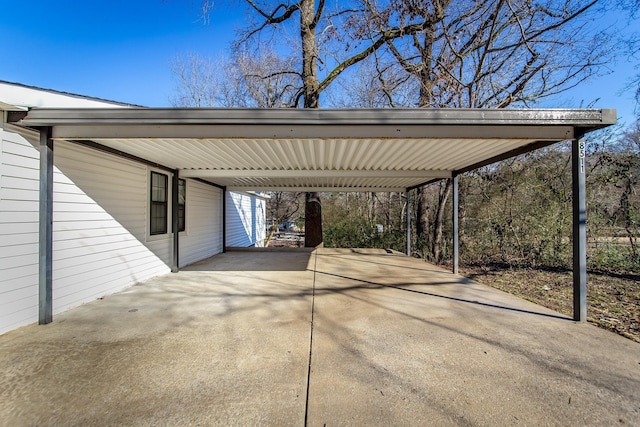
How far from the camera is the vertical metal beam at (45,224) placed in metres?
3.23

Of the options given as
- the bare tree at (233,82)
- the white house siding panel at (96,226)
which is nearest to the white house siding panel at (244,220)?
the bare tree at (233,82)

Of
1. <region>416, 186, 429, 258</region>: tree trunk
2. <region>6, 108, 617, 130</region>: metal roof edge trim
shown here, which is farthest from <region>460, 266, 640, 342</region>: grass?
<region>6, 108, 617, 130</region>: metal roof edge trim

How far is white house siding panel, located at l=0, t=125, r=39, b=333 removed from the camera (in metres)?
2.99

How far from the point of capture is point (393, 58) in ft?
30.2

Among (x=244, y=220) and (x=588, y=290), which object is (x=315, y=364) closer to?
(x=588, y=290)

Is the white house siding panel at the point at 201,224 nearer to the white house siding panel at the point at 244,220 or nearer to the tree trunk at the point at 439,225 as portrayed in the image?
the white house siding panel at the point at 244,220

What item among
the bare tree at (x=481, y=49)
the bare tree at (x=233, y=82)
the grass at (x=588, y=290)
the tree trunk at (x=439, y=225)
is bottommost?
the grass at (x=588, y=290)

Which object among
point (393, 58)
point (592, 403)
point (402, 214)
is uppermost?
point (393, 58)

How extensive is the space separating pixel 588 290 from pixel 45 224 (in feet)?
26.2

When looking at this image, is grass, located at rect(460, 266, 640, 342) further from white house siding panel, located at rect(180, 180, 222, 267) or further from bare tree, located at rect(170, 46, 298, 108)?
bare tree, located at rect(170, 46, 298, 108)

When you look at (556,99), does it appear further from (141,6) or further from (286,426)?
(141,6)

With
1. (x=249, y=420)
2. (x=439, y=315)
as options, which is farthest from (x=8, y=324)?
(x=439, y=315)

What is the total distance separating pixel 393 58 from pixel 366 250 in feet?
20.8

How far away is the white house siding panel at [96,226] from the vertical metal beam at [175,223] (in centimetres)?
59
